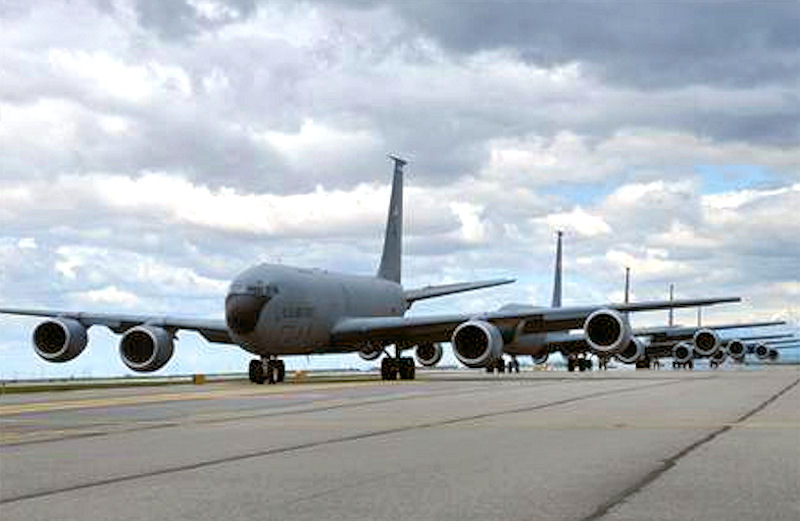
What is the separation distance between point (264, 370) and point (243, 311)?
2.95 meters

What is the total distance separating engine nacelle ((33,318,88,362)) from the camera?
41.2 metres

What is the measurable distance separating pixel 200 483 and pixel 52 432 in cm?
715

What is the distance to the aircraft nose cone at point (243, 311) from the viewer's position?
38.6 m

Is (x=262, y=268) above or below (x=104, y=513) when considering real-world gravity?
above

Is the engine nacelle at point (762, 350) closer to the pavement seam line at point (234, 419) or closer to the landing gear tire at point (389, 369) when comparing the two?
the landing gear tire at point (389, 369)

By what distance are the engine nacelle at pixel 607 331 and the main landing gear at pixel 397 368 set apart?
25.2ft

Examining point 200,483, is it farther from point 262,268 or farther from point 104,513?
point 262,268

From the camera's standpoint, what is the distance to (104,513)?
8203 millimetres

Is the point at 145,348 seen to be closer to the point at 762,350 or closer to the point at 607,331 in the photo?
the point at 607,331

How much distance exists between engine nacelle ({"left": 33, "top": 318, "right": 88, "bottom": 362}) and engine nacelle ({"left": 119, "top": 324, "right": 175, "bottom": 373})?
63.8 inches

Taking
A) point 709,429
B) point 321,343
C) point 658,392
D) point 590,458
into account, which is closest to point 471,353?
point 321,343

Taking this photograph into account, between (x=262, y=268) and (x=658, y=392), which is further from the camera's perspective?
(x=262, y=268)

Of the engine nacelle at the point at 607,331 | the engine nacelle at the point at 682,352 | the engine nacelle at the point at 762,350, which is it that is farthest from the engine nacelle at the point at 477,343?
the engine nacelle at the point at 762,350

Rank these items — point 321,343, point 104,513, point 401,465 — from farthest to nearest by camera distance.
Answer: point 321,343
point 401,465
point 104,513
